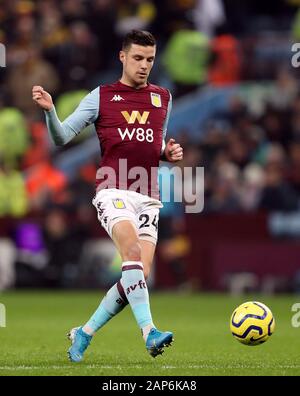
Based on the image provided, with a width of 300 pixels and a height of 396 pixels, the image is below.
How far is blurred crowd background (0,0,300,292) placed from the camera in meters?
17.7

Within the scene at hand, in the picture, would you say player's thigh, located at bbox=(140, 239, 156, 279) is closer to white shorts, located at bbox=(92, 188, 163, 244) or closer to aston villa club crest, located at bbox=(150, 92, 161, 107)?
white shorts, located at bbox=(92, 188, 163, 244)

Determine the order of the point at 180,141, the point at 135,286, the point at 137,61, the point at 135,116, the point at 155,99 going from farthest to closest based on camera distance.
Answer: the point at 180,141 → the point at 155,99 → the point at 135,116 → the point at 137,61 → the point at 135,286

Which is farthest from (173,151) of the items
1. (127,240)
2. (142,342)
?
(142,342)

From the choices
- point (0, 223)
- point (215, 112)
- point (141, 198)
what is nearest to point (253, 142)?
point (215, 112)

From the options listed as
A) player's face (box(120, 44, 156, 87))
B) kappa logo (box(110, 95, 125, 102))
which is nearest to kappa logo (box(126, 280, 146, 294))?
kappa logo (box(110, 95, 125, 102))

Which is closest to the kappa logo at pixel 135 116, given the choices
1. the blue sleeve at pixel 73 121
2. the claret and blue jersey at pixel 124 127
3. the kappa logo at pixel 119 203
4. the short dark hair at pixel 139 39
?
the claret and blue jersey at pixel 124 127

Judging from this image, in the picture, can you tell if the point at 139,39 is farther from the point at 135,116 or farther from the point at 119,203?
the point at 119,203

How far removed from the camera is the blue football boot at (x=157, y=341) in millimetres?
8078

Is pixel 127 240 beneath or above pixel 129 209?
beneath

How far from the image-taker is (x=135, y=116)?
29.2ft

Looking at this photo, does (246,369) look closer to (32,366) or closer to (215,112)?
(32,366)

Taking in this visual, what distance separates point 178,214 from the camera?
711 inches

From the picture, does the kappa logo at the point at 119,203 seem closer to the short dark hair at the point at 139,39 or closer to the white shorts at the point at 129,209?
the white shorts at the point at 129,209

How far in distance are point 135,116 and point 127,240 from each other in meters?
1.00
